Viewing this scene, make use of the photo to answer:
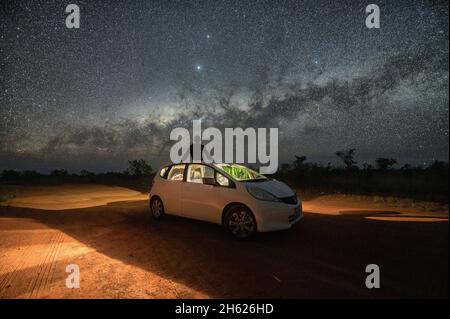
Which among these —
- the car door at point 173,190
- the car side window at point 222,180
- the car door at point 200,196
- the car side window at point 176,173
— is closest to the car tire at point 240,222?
the car door at point 200,196

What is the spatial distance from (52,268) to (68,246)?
126 cm

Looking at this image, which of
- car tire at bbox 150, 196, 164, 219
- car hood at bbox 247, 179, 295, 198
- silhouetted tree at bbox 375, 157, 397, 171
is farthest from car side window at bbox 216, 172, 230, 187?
silhouetted tree at bbox 375, 157, 397, 171

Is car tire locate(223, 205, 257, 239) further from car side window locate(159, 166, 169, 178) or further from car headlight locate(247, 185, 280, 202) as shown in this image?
car side window locate(159, 166, 169, 178)

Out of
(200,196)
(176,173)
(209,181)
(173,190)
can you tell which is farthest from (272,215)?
(176,173)

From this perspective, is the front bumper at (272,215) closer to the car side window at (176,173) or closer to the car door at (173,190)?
the car door at (173,190)

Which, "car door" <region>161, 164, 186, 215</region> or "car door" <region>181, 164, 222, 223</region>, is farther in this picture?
"car door" <region>161, 164, 186, 215</region>

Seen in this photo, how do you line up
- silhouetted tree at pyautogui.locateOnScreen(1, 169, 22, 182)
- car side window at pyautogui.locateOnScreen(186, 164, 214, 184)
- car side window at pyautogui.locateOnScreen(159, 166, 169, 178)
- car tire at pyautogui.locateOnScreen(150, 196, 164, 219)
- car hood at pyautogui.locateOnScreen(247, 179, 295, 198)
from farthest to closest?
1. silhouetted tree at pyautogui.locateOnScreen(1, 169, 22, 182)
2. car side window at pyautogui.locateOnScreen(159, 166, 169, 178)
3. car tire at pyautogui.locateOnScreen(150, 196, 164, 219)
4. car side window at pyautogui.locateOnScreen(186, 164, 214, 184)
5. car hood at pyautogui.locateOnScreen(247, 179, 295, 198)

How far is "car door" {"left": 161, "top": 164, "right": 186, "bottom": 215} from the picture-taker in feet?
22.6

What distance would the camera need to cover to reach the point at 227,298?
3.15m

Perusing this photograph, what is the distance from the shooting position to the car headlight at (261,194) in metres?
5.46

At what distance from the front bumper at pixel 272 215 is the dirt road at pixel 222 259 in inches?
13.1

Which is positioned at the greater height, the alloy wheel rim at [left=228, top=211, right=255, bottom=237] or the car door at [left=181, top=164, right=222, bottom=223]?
the car door at [left=181, top=164, right=222, bottom=223]

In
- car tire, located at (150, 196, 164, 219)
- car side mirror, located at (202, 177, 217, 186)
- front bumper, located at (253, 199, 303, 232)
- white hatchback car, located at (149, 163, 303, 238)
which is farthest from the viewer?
car tire, located at (150, 196, 164, 219)

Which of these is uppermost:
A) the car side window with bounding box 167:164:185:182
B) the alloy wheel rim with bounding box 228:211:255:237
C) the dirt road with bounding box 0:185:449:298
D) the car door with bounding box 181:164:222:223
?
the car side window with bounding box 167:164:185:182
